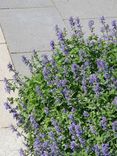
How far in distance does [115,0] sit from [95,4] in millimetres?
438

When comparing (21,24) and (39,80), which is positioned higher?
(21,24)

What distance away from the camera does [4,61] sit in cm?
668

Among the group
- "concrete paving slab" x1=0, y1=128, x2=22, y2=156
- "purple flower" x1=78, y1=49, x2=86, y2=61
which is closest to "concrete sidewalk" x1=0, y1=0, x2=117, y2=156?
"concrete paving slab" x1=0, y1=128, x2=22, y2=156

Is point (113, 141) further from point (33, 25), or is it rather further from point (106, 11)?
point (106, 11)

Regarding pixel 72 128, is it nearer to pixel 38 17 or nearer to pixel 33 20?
pixel 33 20

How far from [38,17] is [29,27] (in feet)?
1.35

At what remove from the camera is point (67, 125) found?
13.4ft

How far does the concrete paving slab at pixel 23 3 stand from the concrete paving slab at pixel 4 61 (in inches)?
59.0

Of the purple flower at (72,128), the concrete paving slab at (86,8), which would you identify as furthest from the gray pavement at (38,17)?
the purple flower at (72,128)

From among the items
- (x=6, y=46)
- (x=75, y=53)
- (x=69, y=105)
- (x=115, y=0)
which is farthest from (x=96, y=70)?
(x=115, y=0)

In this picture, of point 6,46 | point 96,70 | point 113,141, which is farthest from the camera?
point 6,46

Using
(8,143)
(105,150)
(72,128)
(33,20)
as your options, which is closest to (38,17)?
(33,20)

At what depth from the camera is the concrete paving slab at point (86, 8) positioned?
8164 millimetres

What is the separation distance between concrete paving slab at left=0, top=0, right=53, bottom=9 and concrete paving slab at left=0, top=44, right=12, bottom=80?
1499mm
